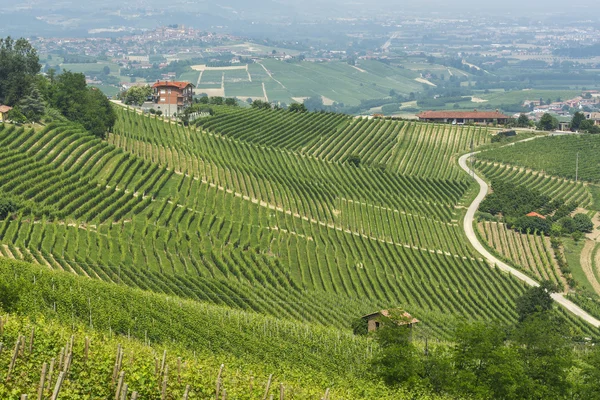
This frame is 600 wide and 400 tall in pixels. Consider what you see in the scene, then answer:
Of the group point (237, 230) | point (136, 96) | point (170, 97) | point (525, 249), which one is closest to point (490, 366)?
point (237, 230)

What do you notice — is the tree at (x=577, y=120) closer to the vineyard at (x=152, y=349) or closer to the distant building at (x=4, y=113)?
the distant building at (x=4, y=113)

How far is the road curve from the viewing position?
66000mm

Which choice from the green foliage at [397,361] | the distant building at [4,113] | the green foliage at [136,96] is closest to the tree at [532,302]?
the green foliage at [397,361]

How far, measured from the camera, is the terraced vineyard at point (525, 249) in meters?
74.4

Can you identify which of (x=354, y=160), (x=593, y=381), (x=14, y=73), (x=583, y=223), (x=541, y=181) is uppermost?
(x=14, y=73)

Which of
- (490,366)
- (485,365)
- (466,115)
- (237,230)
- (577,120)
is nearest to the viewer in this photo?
(490,366)

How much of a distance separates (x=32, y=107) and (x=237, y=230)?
80.5 ft

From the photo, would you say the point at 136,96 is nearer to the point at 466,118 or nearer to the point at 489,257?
the point at 466,118

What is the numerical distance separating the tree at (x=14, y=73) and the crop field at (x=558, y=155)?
170ft

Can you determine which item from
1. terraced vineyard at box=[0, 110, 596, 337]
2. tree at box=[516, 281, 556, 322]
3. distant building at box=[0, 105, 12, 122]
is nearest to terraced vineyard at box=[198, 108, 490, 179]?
terraced vineyard at box=[0, 110, 596, 337]

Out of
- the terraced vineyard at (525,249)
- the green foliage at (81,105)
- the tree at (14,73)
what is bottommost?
the terraced vineyard at (525,249)

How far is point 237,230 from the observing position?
63.8 meters

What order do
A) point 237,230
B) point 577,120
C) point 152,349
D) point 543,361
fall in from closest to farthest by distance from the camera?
point 152,349, point 543,361, point 237,230, point 577,120

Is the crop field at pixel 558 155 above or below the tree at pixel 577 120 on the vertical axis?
below
